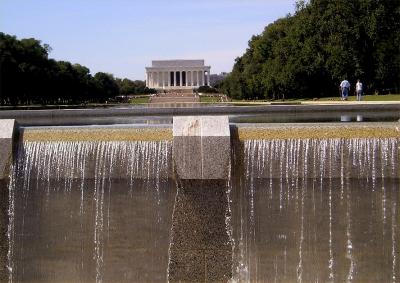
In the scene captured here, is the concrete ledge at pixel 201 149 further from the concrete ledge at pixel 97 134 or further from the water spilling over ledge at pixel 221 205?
the concrete ledge at pixel 97 134

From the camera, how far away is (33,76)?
56.0 metres

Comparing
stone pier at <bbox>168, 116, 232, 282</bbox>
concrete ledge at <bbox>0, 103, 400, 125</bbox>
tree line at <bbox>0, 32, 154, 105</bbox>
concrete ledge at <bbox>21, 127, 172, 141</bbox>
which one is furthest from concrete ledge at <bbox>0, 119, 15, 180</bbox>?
tree line at <bbox>0, 32, 154, 105</bbox>

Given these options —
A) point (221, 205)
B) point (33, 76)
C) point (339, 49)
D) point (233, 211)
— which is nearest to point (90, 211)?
point (221, 205)

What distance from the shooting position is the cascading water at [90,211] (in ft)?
28.0

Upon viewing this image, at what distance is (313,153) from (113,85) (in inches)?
4369

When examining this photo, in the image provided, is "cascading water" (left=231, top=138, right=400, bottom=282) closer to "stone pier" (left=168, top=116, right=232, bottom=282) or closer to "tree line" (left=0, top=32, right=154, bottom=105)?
"stone pier" (left=168, top=116, right=232, bottom=282)

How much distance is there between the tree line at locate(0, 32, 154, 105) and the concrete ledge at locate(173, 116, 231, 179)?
42.7m

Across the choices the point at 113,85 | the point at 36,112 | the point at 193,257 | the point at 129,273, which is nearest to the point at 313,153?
the point at 193,257

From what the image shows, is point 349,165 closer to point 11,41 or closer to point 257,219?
point 257,219

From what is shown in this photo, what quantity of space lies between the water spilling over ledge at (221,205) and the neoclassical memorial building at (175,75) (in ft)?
471

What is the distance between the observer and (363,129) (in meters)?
8.32

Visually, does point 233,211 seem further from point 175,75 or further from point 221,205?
point 175,75

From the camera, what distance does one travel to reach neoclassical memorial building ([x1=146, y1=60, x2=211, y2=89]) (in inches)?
5999

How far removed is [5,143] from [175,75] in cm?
14536
